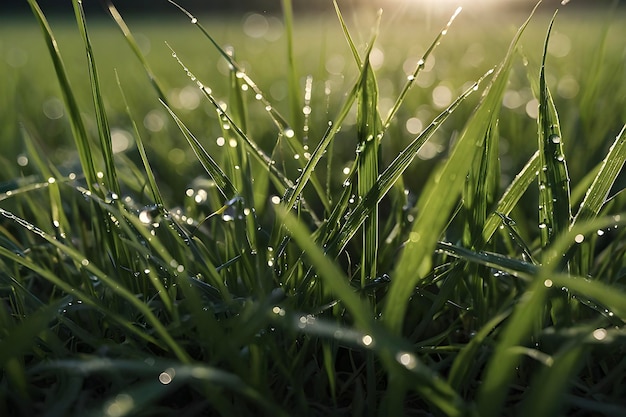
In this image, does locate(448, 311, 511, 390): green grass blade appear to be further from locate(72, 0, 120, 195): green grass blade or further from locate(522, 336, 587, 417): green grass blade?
locate(72, 0, 120, 195): green grass blade

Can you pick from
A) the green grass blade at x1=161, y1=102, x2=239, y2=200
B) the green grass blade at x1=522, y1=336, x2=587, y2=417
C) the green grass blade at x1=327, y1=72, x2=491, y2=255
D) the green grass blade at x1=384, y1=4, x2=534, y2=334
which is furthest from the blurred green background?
the green grass blade at x1=522, y1=336, x2=587, y2=417

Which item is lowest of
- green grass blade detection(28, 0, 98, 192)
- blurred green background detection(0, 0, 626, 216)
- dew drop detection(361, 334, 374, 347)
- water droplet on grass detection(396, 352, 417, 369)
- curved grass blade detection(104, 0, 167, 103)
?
blurred green background detection(0, 0, 626, 216)

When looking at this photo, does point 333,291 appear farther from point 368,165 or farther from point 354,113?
point 354,113

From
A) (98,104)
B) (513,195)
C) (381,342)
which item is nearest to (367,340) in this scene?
(381,342)

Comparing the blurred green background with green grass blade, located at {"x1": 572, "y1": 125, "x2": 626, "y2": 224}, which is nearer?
green grass blade, located at {"x1": 572, "y1": 125, "x2": 626, "y2": 224}

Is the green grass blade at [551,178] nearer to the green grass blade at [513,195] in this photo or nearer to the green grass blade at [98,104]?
the green grass blade at [513,195]

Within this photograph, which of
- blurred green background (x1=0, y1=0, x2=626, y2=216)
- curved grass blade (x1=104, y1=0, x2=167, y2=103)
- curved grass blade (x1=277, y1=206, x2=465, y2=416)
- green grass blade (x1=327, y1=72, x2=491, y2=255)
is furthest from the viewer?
blurred green background (x1=0, y1=0, x2=626, y2=216)
